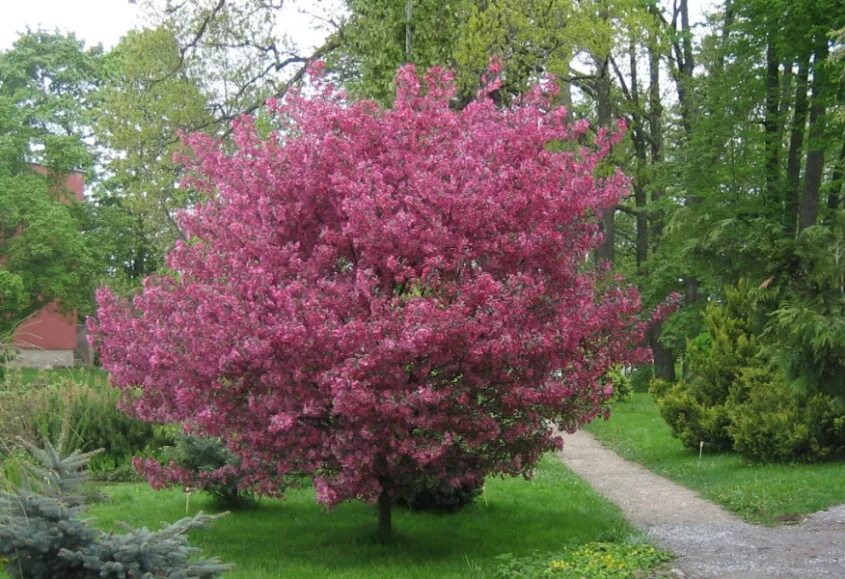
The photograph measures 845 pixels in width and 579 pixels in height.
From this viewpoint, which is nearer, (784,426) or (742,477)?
(742,477)

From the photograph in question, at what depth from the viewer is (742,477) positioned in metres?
13.4

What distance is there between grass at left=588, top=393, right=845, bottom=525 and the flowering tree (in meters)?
3.21

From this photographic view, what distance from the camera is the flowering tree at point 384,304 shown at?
7684mm

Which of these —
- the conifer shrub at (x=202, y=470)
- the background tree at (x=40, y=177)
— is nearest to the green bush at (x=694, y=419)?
the conifer shrub at (x=202, y=470)

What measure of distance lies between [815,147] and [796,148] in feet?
8.82

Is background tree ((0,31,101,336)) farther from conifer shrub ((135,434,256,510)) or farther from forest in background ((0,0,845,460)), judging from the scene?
conifer shrub ((135,434,256,510))

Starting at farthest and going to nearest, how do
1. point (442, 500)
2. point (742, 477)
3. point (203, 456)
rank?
point (742, 477) < point (442, 500) < point (203, 456)

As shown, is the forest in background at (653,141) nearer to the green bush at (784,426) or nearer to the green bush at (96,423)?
the green bush at (784,426)

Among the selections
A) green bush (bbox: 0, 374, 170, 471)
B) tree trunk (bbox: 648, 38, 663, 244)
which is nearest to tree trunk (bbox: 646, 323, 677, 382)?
tree trunk (bbox: 648, 38, 663, 244)

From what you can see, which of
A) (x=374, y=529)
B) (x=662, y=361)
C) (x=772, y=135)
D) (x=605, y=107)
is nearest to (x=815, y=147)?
(x=772, y=135)

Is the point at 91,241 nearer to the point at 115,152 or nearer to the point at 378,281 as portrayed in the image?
the point at 115,152

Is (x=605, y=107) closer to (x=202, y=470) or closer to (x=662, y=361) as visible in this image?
(x=662, y=361)

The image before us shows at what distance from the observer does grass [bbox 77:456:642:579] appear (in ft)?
27.8

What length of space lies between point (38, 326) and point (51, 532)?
35.8 meters
